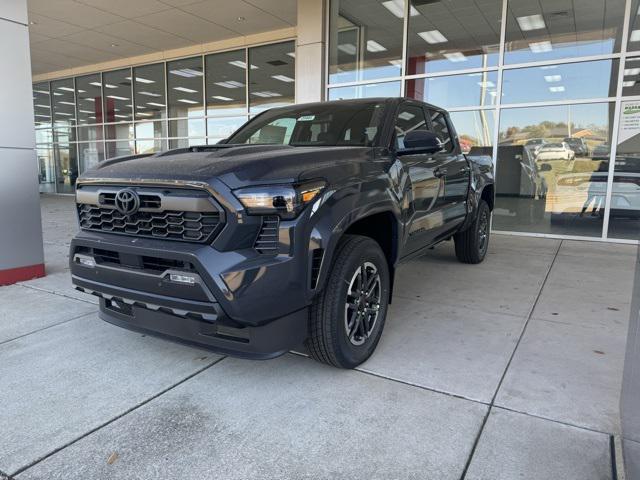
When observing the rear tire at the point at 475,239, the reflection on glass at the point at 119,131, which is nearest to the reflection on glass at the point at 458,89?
the rear tire at the point at 475,239

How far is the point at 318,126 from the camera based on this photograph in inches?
149

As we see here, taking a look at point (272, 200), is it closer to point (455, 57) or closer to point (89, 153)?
point (455, 57)

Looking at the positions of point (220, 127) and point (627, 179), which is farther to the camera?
point (220, 127)

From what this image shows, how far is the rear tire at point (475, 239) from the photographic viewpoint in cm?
579

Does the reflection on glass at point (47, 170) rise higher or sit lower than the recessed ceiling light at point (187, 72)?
lower

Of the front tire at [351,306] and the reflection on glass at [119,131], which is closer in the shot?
the front tire at [351,306]

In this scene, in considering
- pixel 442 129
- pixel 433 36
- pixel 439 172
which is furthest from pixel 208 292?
pixel 433 36

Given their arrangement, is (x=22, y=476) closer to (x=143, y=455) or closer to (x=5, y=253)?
(x=143, y=455)

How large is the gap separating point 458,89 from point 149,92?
10.7 metres

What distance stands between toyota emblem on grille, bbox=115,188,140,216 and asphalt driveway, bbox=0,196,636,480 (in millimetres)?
1022

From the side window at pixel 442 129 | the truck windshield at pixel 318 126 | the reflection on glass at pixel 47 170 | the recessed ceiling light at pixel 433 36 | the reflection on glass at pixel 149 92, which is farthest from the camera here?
the reflection on glass at pixel 47 170

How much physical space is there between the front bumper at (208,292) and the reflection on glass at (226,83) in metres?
11.6

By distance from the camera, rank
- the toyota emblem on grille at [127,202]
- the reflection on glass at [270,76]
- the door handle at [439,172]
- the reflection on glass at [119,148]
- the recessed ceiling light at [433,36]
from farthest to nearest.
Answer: the reflection on glass at [119,148] < the reflection on glass at [270,76] < the recessed ceiling light at [433,36] < the door handle at [439,172] < the toyota emblem on grille at [127,202]

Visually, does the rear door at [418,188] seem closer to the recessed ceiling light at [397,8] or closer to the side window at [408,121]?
the side window at [408,121]
